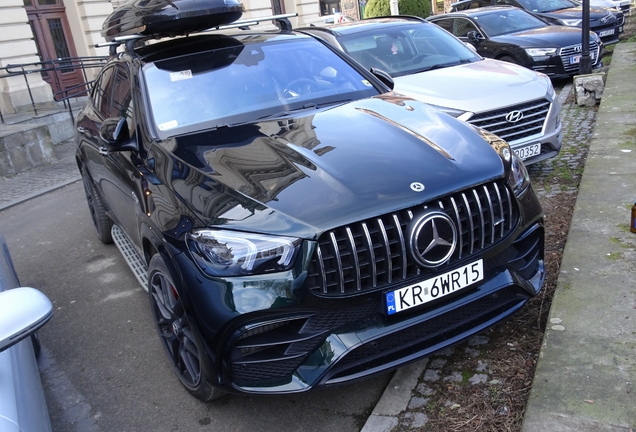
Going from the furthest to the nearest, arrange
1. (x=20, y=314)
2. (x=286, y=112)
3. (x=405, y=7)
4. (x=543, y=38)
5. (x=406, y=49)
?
(x=405, y=7)
(x=543, y=38)
(x=406, y=49)
(x=286, y=112)
(x=20, y=314)

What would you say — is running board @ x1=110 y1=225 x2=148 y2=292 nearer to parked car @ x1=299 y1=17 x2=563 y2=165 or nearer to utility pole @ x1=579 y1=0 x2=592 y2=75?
parked car @ x1=299 y1=17 x2=563 y2=165

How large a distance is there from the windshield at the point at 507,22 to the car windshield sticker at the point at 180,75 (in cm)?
801

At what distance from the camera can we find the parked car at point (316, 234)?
245 cm

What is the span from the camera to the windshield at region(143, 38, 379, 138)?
365cm

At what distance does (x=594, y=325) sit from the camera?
9.75ft

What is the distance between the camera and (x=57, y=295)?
184 inches

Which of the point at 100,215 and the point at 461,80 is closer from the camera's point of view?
the point at 100,215

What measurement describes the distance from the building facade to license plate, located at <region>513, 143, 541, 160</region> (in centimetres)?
1020

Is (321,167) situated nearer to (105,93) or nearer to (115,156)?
(115,156)

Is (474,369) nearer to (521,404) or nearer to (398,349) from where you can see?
(521,404)

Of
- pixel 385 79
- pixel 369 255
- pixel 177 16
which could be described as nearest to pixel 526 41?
pixel 385 79

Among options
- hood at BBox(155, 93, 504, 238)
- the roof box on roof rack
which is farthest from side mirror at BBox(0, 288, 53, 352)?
the roof box on roof rack

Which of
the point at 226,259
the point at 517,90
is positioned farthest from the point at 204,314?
the point at 517,90

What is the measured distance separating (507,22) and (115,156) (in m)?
8.99
